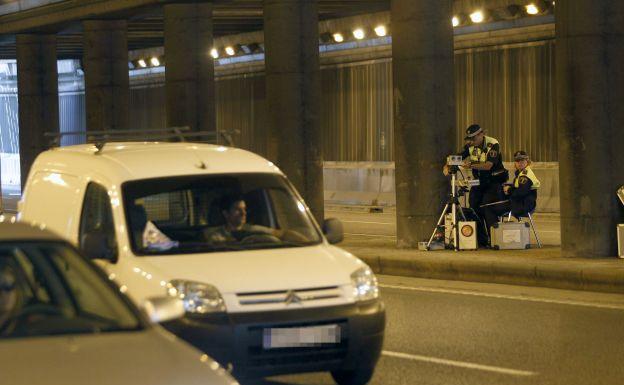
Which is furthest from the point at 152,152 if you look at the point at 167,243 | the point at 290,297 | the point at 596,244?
the point at 596,244

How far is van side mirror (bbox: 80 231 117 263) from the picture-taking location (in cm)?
968

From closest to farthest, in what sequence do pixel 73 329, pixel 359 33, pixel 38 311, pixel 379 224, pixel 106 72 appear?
pixel 73 329 → pixel 38 311 → pixel 379 224 → pixel 106 72 → pixel 359 33

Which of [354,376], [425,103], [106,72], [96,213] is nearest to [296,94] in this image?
[425,103]

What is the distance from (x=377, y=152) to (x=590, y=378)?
96.0 feet

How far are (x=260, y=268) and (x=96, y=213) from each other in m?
1.68

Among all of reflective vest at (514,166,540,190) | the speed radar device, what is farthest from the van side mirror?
reflective vest at (514,166,540,190)

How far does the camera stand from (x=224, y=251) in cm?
990

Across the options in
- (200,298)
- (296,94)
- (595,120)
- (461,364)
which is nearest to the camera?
(200,298)

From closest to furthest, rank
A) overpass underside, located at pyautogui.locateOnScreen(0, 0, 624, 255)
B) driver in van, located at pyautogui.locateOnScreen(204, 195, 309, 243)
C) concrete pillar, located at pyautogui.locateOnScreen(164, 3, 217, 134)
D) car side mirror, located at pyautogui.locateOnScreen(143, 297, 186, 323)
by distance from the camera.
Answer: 1. car side mirror, located at pyautogui.locateOnScreen(143, 297, 186, 323)
2. driver in van, located at pyautogui.locateOnScreen(204, 195, 309, 243)
3. overpass underside, located at pyautogui.locateOnScreen(0, 0, 624, 255)
4. concrete pillar, located at pyautogui.locateOnScreen(164, 3, 217, 134)

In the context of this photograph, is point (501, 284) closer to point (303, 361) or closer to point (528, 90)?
point (303, 361)

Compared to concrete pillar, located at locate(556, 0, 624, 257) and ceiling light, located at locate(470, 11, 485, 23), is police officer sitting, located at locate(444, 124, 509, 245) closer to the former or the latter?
concrete pillar, located at locate(556, 0, 624, 257)

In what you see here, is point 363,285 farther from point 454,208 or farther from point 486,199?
point 486,199

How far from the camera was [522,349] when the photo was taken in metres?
12.0

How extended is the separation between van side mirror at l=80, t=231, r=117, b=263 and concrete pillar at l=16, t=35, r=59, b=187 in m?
31.9
